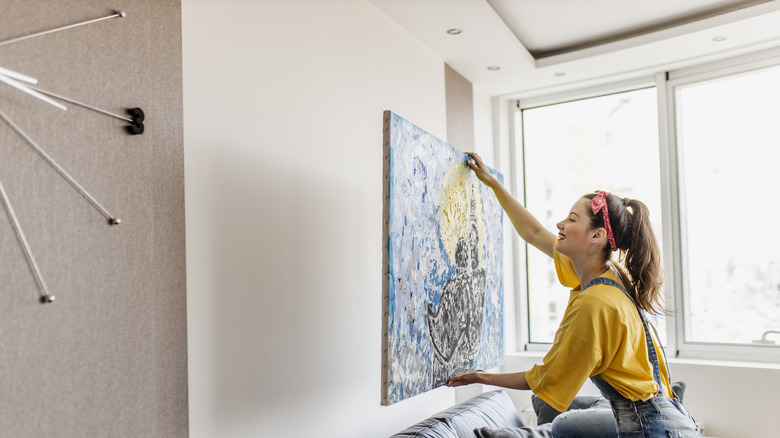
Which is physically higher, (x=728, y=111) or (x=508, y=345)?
(x=728, y=111)

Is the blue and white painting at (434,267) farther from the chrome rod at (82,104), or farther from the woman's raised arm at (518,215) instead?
the chrome rod at (82,104)

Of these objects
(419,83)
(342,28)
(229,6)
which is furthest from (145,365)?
(419,83)

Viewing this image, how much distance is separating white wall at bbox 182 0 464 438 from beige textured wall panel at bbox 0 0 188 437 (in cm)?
9

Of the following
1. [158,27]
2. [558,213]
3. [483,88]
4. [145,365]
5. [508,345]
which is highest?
[483,88]

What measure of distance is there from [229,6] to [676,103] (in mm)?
2944

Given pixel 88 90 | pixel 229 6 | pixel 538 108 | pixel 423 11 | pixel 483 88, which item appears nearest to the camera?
pixel 88 90

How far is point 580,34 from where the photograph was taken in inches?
136

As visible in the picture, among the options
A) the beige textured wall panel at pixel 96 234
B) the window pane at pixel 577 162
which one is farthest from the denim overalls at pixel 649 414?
the window pane at pixel 577 162

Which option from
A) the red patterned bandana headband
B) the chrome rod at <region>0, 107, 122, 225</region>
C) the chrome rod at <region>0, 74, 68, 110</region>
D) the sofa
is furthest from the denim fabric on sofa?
the chrome rod at <region>0, 74, 68, 110</region>

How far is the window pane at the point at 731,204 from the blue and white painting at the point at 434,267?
5.35ft

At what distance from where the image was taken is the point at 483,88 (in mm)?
3959

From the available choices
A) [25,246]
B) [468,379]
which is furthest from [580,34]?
[25,246]

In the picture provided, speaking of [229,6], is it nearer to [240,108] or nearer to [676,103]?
[240,108]

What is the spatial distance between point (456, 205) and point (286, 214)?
2.29ft
